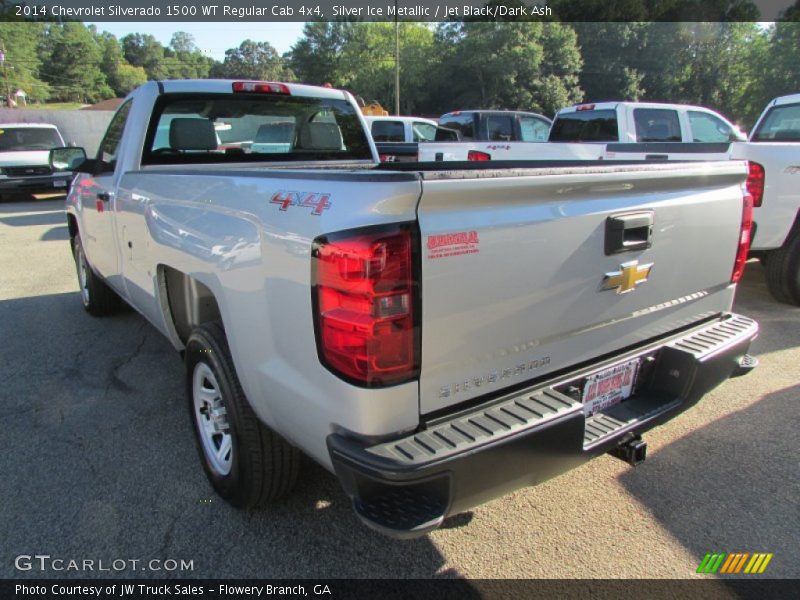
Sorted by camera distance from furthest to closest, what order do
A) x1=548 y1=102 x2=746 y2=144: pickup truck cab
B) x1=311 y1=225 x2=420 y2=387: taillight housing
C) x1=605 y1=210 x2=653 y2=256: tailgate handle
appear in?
x1=548 y1=102 x2=746 y2=144: pickup truck cab < x1=605 y1=210 x2=653 y2=256: tailgate handle < x1=311 y1=225 x2=420 y2=387: taillight housing

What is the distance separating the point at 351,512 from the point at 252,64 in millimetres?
116018

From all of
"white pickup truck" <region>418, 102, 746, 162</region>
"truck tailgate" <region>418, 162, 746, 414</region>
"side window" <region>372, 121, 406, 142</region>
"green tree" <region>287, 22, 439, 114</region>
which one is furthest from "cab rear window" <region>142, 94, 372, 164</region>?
"green tree" <region>287, 22, 439, 114</region>

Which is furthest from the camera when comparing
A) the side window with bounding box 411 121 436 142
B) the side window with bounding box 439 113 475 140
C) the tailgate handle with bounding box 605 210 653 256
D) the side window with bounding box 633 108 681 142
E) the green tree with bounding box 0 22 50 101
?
the green tree with bounding box 0 22 50 101

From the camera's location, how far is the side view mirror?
469 centimetres

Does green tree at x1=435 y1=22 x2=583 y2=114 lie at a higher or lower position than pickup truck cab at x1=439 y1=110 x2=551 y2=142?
higher

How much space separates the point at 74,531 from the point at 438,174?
226 centimetres

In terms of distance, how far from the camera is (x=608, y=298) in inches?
87.1

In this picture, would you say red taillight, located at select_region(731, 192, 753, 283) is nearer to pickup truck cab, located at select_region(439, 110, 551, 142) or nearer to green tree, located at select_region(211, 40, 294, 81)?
pickup truck cab, located at select_region(439, 110, 551, 142)

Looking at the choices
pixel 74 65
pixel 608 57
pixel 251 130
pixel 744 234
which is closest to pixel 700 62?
pixel 608 57

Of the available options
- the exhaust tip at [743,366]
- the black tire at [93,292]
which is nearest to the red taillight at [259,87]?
the black tire at [93,292]

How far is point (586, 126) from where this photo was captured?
9.89 m

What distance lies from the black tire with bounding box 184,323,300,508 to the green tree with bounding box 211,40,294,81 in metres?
101

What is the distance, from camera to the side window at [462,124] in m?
13.9

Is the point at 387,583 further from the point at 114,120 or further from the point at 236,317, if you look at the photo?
the point at 114,120
